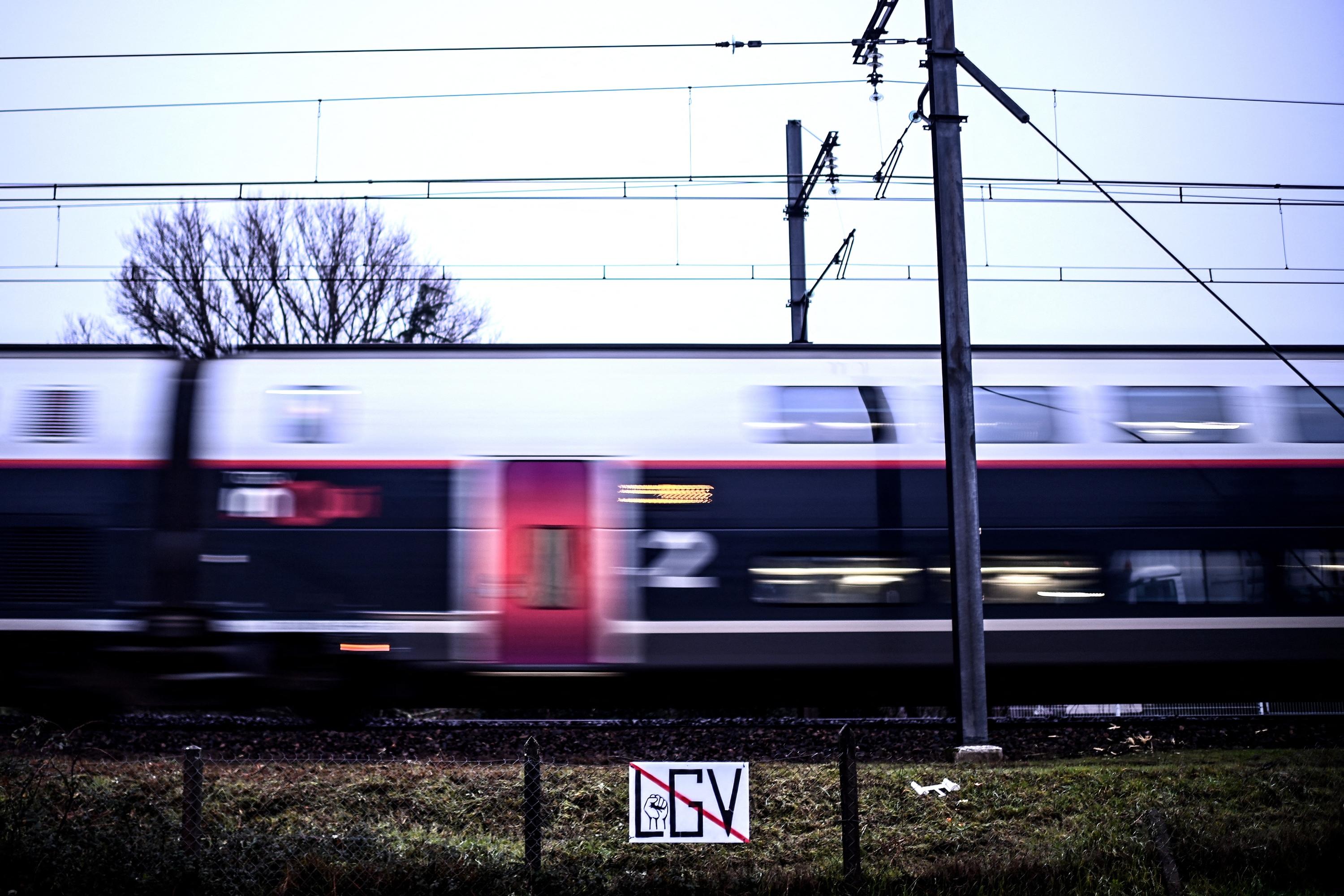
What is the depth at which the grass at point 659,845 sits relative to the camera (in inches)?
304

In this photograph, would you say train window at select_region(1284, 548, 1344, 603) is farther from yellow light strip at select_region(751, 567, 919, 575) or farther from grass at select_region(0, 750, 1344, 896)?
yellow light strip at select_region(751, 567, 919, 575)

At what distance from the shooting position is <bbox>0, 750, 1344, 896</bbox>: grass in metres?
7.72

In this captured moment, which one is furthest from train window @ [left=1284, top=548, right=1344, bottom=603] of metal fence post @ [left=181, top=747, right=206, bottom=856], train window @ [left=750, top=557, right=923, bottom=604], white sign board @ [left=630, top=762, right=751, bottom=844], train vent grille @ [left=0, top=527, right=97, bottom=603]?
train vent grille @ [left=0, top=527, right=97, bottom=603]

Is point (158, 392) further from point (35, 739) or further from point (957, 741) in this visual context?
point (957, 741)

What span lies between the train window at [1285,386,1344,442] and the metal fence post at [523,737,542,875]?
7703 mm

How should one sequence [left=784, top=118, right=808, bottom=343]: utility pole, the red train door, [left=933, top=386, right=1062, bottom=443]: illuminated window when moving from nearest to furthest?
the red train door
[left=933, top=386, right=1062, bottom=443]: illuminated window
[left=784, top=118, right=808, bottom=343]: utility pole

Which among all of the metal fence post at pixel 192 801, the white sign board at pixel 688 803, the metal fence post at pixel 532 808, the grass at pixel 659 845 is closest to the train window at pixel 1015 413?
the grass at pixel 659 845

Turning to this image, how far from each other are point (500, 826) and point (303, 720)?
2.38 metres

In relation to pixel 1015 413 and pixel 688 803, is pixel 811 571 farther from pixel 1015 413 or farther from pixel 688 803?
pixel 688 803

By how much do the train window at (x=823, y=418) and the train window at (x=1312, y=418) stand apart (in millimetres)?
3845

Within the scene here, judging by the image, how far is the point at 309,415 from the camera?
411 inches

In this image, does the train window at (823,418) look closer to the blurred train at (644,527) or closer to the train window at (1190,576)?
the blurred train at (644,527)

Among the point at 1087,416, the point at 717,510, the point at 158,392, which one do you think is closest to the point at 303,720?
the point at 158,392

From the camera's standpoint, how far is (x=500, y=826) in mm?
9352
